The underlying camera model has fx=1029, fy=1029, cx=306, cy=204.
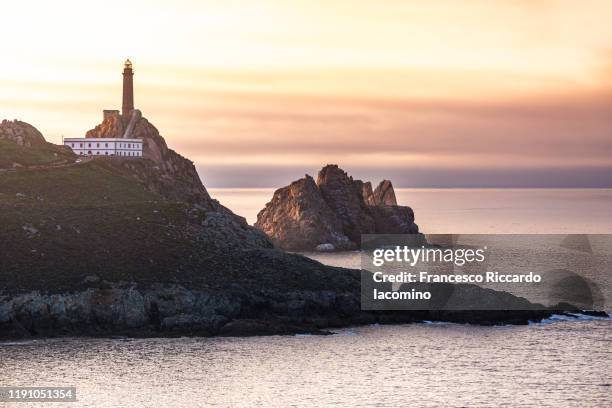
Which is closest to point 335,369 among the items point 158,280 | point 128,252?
point 158,280

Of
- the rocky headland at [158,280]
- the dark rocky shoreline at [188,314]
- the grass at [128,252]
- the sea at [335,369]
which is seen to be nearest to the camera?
the sea at [335,369]

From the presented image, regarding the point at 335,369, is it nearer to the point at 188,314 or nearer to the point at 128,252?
the point at 188,314

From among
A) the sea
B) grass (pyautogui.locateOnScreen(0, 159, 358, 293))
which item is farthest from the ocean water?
grass (pyautogui.locateOnScreen(0, 159, 358, 293))

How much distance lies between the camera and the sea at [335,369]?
330ft

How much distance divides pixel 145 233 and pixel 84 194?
29.0 meters

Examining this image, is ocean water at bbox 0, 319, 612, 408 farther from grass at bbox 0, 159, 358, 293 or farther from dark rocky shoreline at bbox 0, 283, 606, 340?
grass at bbox 0, 159, 358, 293

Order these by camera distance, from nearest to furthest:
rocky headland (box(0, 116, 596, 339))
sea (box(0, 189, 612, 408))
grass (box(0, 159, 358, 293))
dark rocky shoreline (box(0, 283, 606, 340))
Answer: sea (box(0, 189, 612, 408)) < dark rocky shoreline (box(0, 283, 606, 340)) < rocky headland (box(0, 116, 596, 339)) < grass (box(0, 159, 358, 293))

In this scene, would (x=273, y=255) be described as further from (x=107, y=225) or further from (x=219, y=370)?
(x=219, y=370)

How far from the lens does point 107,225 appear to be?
157000 millimetres

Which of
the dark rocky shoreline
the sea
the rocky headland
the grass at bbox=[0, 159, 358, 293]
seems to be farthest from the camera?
the grass at bbox=[0, 159, 358, 293]

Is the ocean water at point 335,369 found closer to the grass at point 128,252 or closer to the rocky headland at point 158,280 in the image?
the rocky headland at point 158,280

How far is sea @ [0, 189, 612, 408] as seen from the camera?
330 feet

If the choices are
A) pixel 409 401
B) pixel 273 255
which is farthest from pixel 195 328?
pixel 409 401

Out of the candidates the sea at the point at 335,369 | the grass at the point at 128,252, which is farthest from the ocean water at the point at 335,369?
the grass at the point at 128,252
